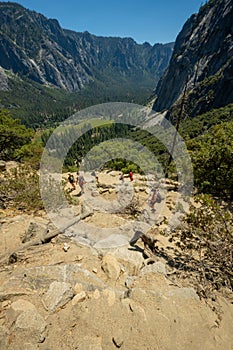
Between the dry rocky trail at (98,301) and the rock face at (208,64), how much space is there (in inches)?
3521

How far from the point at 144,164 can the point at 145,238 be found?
78.1 feet

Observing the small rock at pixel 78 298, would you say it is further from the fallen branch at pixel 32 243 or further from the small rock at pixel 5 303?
the fallen branch at pixel 32 243

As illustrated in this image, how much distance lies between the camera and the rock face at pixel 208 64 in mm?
86438

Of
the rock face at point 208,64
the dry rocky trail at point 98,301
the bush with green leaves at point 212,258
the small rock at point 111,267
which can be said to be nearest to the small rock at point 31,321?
the dry rocky trail at point 98,301

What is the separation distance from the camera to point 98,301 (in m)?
5.10

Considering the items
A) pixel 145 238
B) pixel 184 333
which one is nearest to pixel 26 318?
pixel 184 333

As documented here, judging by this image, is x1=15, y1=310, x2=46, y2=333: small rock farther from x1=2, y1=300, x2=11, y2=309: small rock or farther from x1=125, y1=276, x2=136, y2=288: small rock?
x1=125, y1=276, x2=136, y2=288: small rock

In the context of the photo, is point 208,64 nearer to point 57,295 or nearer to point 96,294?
point 96,294

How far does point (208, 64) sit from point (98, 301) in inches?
5072

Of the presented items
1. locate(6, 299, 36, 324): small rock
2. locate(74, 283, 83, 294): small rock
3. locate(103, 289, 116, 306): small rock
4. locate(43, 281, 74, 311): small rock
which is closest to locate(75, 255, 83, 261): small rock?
locate(74, 283, 83, 294): small rock

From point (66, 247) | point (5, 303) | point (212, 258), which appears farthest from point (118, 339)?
point (212, 258)

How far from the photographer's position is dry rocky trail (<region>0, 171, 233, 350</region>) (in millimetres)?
4328

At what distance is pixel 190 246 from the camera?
7.64 m

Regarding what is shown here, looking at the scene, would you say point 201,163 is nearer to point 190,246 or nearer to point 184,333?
point 190,246
